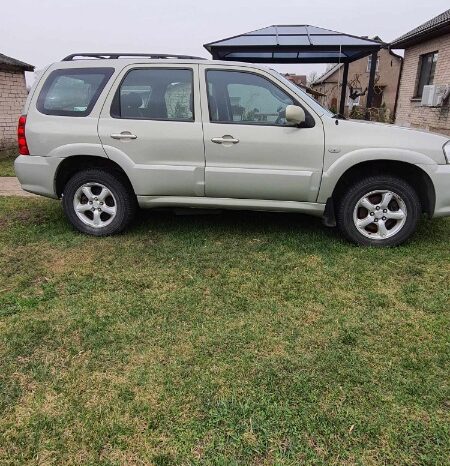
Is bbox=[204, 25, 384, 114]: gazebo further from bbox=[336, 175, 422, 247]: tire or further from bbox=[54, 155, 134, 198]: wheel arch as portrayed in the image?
bbox=[336, 175, 422, 247]: tire

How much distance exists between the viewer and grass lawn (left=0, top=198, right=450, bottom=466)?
80.3 inches

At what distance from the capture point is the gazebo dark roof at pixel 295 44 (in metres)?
11.4

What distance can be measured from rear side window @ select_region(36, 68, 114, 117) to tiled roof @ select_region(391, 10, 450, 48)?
427 inches

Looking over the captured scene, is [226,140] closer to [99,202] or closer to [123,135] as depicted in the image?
[123,135]

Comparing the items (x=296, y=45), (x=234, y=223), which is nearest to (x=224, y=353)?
(x=234, y=223)

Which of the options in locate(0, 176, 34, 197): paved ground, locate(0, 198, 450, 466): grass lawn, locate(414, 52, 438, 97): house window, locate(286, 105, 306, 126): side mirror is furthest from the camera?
locate(414, 52, 438, 97): house window

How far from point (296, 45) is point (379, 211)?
8546 mm

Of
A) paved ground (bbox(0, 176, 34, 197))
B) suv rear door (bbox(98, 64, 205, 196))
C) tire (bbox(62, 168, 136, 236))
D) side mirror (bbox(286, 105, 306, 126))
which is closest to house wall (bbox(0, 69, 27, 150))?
paved ground (bbox(0, 176, 34, 197))

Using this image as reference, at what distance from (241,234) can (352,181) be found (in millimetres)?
1298

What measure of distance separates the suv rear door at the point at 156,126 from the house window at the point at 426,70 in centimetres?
1205

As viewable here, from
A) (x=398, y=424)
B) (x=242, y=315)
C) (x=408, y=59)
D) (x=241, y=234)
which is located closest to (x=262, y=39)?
(x=408, y=59)

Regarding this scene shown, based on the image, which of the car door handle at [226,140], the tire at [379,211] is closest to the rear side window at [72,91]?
the car door handle at [226,140]

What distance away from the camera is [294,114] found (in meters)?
3.99

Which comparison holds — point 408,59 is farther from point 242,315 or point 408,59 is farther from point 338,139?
point 242,315
